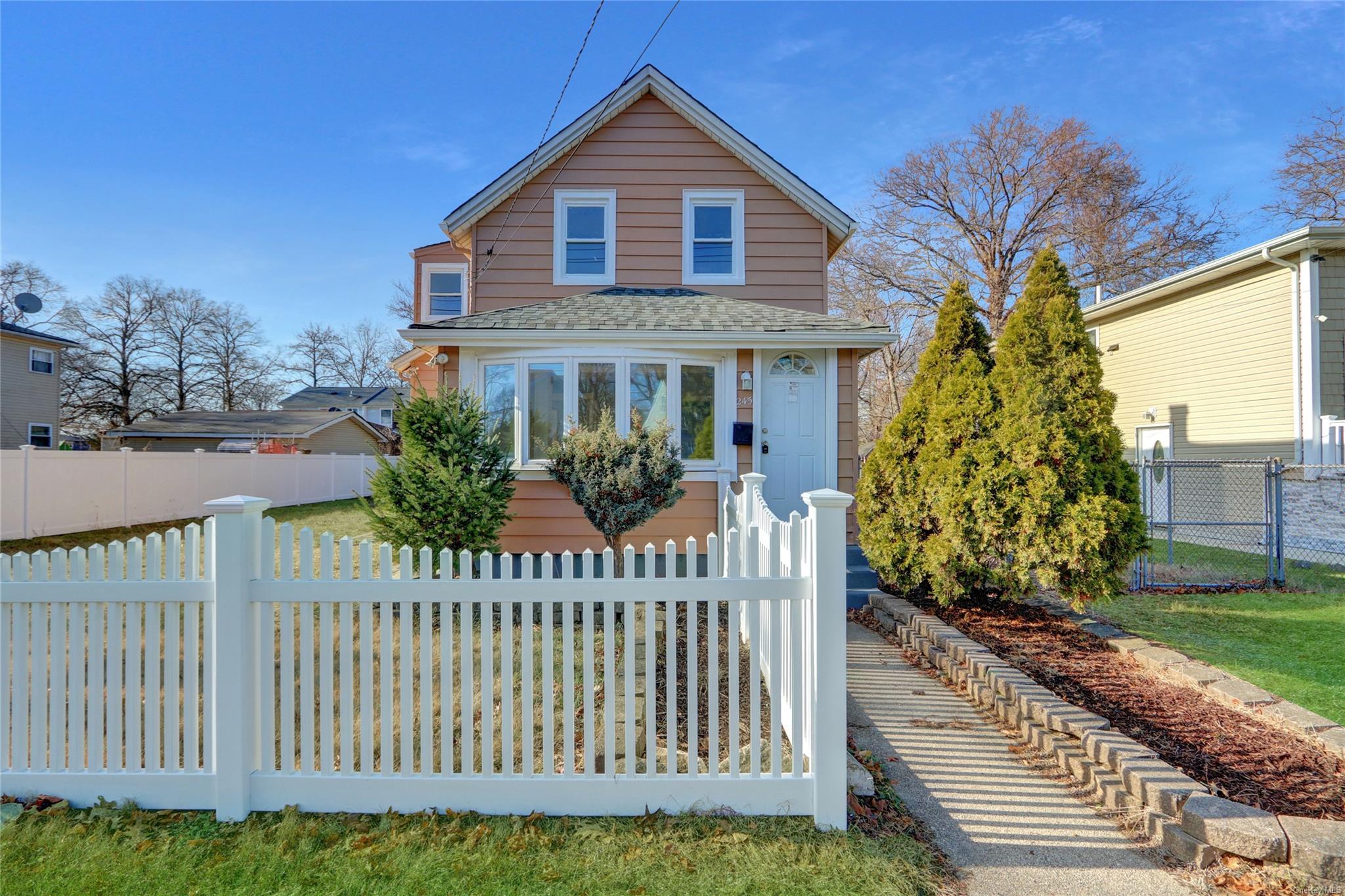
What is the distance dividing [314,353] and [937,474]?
47.8 meters

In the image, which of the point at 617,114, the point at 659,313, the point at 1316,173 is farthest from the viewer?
the point at 1316,173

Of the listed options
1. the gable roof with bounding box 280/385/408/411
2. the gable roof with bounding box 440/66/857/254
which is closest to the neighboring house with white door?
the gable roof with bounding box 280/385/408/411

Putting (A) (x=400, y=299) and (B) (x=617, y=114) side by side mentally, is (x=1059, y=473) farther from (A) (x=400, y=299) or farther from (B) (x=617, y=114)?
(A) (x=400, y=299)

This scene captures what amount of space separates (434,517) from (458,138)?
350 inches

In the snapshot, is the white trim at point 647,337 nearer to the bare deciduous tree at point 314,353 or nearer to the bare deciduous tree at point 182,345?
the bare deciduous tree at point 182,345

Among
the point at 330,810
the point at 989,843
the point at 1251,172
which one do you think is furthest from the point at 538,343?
the point at 1251,172

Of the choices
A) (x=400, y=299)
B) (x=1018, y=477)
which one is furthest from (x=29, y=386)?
(x=1018, y=477)

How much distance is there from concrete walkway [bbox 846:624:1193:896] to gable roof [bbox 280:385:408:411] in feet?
116

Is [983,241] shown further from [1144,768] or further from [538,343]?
[1144,768]

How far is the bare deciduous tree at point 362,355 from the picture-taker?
43938mm

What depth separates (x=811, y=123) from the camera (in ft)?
42.1

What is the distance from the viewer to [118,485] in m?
Answer: 11.3

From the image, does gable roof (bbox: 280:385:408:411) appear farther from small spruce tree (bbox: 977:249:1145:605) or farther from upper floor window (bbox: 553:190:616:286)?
small spruce tree (bbox: 977:249:1145:605)

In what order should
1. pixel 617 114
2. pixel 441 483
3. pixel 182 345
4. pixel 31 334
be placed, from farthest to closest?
pixel 182 345
pixel 31 334
pixel 617 114
pixel 441 483
